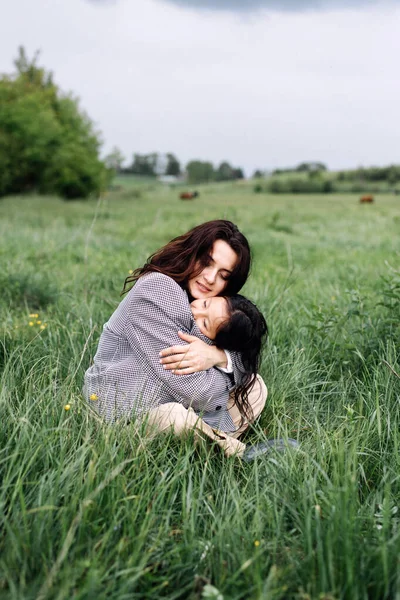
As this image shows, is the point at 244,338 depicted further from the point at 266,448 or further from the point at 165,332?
the point at 266,448

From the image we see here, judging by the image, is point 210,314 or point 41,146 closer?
point 210,314

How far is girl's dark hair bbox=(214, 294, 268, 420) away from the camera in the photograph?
2.47 metres

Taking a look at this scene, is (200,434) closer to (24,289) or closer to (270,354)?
(270,354)

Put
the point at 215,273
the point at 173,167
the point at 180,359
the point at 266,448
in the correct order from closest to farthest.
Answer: the point at 266,448, the point at 180,359, the point at 215,273, the point at 173,167

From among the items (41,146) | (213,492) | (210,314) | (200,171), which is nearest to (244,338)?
(210,314)

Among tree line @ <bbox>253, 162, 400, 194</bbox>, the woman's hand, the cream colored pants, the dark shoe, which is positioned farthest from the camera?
tree line @ <bbox>253, 162, 400, 194</bbox>

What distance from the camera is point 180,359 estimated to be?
244 centimetres

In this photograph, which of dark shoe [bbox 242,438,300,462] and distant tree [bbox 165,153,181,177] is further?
distant tree [bbox 165,153,181,177]

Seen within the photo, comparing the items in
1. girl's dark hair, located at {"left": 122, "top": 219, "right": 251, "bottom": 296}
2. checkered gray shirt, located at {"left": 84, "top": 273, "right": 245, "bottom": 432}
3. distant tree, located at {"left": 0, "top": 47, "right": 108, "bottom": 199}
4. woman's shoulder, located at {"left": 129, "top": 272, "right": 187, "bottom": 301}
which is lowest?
checkered gray shirt, located at {"left": 84, "top": 273, "right": 245, "bottom": 432}

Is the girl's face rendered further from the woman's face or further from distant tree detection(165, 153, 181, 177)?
distant tree detection(165, 153, 181, 177)

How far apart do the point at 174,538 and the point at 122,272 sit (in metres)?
3.68

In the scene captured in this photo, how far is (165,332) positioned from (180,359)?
13 cm

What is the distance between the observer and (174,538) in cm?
181

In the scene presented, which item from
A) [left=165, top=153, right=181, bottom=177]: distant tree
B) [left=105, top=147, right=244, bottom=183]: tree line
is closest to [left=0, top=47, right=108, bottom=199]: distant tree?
[left=105, top=147, right=244, bottom=183]: tree line
